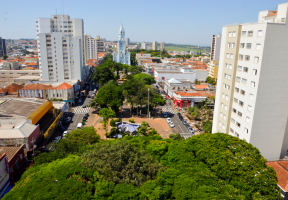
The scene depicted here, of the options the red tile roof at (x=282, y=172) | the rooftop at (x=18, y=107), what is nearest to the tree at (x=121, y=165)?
the red tile roof at (x=282, y=172)

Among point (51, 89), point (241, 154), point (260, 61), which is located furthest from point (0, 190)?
point (51, 89)

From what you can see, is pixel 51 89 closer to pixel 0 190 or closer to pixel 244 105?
pixel 0 190

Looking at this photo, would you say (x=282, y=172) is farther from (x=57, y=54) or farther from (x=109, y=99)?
(x=57, y=54)

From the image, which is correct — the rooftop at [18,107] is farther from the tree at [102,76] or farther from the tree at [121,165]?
the tree at [102,76]

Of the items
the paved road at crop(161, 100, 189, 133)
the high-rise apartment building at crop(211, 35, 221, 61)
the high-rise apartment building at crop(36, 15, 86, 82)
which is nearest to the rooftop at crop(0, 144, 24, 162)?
the paved road at crop(161, 100, 189, 133)

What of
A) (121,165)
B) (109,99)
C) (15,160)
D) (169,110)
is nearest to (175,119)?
(169,110)

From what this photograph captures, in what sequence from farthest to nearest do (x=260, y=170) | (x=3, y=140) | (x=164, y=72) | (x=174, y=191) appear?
(x=164, y=72), (x=3, y=140), (x=260, y=170), (x=174, y=191)
